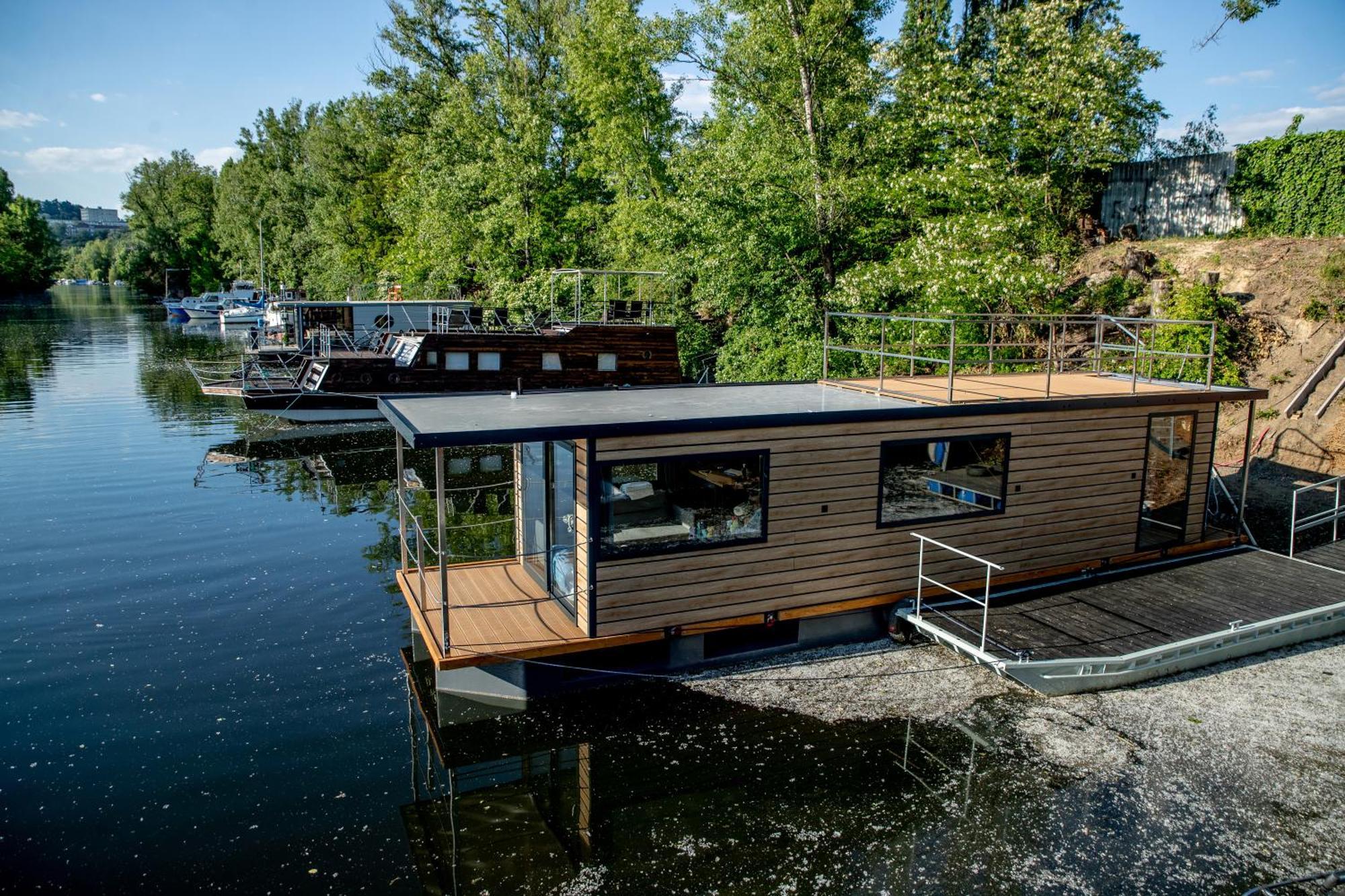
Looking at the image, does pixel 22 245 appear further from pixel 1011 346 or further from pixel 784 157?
pixel 1011 346

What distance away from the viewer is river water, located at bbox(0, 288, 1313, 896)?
7609 millimetres

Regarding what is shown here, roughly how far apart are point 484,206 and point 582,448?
3445cm

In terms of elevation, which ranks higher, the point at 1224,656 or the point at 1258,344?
the point at 1258,344

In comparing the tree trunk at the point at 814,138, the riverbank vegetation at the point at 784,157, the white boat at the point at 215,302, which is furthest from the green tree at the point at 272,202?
the tree trunk at the point at 814,138

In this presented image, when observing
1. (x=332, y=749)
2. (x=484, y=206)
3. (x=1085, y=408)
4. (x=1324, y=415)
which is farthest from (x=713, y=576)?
(x=484, y=206)

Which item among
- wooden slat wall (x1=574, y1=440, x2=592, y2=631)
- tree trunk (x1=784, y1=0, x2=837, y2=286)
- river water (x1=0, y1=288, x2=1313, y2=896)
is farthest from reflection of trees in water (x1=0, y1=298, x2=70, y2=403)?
wooden slat wall (x1=574, y1=440, x2=592, y2=631)

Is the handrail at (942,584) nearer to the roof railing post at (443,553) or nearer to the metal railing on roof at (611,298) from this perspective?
the roof railing post at (443,553)

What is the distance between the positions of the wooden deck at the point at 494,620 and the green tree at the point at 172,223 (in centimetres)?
11010

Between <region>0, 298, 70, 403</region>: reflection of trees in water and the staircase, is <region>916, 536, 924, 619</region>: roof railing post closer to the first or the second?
the staircase

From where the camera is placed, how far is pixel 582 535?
10.2 metres

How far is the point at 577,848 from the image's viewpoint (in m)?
7.95

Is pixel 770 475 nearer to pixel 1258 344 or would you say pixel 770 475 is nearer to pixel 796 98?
pixel 1258 344

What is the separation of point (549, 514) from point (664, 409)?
2.02m

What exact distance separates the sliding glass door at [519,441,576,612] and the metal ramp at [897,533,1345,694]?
14.2 feet
